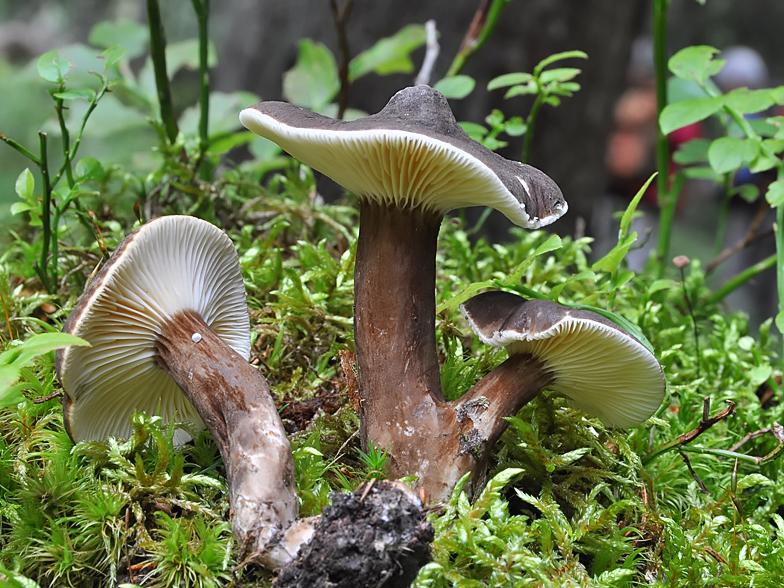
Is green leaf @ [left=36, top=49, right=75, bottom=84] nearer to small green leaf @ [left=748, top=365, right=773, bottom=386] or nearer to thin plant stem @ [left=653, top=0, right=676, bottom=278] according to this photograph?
thin plant stem @ [left=653, top=0, right=676, bottom=278]

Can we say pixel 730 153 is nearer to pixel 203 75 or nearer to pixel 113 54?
pixel 113 54

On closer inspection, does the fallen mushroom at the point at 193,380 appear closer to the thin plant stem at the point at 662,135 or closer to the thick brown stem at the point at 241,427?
the thick brown stem at the point at 241,427

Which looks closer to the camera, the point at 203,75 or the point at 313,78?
the point at 203,75

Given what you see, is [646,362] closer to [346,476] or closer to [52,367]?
[346,476]

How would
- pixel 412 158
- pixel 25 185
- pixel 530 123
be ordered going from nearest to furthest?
pixel 412 158, pixel 25 185, pixel 530 123

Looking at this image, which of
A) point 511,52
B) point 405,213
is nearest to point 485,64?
point 511,52

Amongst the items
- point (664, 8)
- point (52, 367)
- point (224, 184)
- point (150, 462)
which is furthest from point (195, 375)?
point (664, 8)

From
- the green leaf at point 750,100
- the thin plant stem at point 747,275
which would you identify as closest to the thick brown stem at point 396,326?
the green leaf at point 750,100

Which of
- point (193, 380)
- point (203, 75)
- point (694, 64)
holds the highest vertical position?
point (694, 64)
